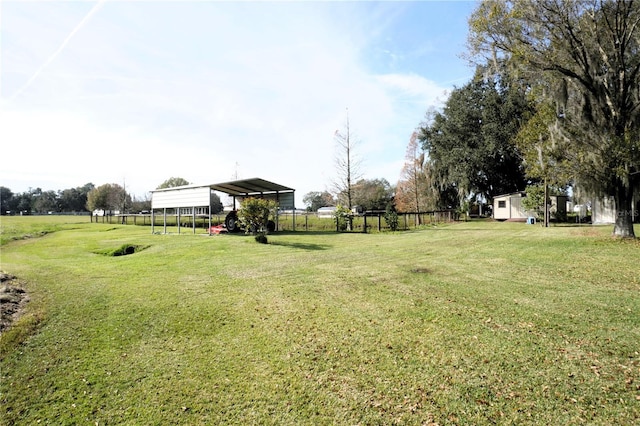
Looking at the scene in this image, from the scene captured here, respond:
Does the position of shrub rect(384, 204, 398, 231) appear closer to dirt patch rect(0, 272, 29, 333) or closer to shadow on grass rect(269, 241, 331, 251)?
shadow on grass rect(269, 241, 331, 251)

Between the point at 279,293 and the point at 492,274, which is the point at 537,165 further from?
the point at 279,293

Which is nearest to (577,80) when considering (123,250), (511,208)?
(123,250)

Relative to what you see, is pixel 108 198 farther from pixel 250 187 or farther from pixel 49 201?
pixel 250 187

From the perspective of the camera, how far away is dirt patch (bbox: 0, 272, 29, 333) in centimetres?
464

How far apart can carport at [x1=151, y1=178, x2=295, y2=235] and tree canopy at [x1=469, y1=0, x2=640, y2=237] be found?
12.6m

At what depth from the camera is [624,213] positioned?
1130cm

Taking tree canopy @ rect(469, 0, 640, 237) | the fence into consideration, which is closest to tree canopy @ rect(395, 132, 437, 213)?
the fence

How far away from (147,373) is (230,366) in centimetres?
80

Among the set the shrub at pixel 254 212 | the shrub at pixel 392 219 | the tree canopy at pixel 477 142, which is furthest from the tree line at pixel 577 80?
the tree canopy at pixel 477 142

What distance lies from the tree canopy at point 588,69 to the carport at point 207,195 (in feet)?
41.3

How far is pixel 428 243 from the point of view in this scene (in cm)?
1237

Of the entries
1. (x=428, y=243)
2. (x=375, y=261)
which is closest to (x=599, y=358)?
(x=375, y=261)

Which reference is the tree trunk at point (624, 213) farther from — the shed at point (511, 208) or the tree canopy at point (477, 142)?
the tree canopy at point (477, 142)

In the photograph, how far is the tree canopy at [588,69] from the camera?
10578 mm
